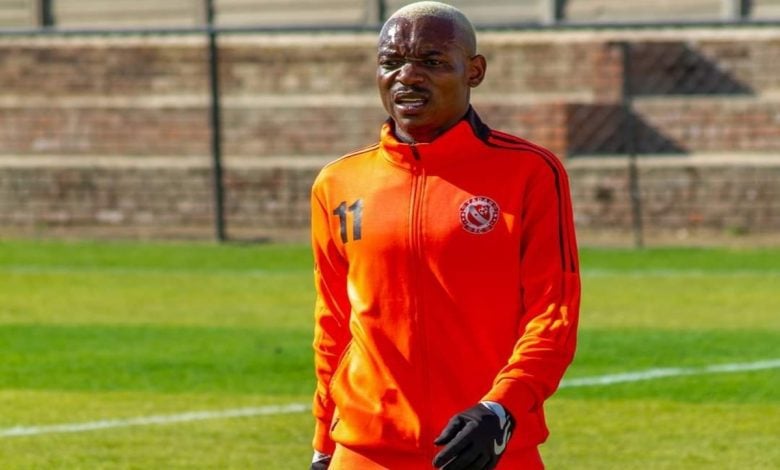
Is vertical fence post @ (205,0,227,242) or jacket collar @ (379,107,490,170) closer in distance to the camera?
jacket collar @ (379,107,490,170)

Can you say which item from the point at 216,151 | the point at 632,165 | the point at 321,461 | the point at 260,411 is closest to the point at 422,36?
the point at 321,461

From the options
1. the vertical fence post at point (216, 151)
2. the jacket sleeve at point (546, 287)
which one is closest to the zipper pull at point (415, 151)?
the jacket sleeve at point (546, 287)

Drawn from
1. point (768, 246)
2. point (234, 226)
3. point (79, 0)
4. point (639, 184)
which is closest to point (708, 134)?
point (639, 184)

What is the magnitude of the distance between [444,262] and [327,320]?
1.56ft

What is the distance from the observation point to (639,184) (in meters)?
20.5

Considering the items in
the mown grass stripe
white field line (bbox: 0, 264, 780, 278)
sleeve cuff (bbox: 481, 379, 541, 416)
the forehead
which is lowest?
white field line (bbox: 0, 264, 780, 278)

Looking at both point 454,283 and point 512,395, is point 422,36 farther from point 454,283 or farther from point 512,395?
point 512,395

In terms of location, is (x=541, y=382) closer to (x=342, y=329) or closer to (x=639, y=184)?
(x=342, y=329)

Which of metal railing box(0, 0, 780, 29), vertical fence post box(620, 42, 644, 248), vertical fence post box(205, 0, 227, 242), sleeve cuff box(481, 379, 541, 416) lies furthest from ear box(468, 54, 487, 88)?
metal railing box(0, 0, 780, 29)

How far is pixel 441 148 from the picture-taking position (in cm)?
433

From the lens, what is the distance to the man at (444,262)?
14.0 feet

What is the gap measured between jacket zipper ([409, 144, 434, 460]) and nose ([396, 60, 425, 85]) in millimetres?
148

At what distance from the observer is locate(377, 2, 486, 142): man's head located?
432cm

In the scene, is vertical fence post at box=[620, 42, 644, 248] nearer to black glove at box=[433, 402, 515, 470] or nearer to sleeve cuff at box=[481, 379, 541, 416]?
sleeve cuff at box=[481, 379, 541, 416]
